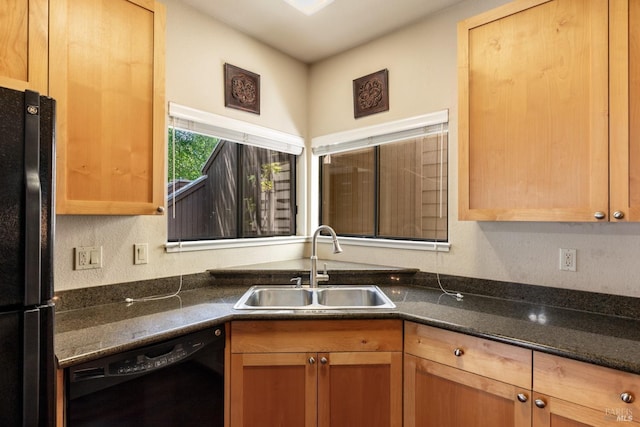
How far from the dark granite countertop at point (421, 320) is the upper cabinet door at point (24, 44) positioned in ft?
3.08

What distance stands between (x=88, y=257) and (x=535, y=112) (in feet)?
7.18

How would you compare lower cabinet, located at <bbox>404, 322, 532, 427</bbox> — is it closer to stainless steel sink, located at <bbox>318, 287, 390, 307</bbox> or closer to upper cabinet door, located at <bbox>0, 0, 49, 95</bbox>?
stainless steel sink, located at <bbox>318, 287, 390, 307</bbox>

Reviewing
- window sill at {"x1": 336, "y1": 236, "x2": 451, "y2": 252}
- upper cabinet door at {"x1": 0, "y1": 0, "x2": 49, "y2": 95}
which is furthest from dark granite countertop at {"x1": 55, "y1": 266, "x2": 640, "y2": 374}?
upper cabinet door at {"x1": 0, "y1": 0, "x2": 49, "y2": 95}

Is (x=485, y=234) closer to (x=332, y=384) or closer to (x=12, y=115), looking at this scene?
(x=332, y=384)

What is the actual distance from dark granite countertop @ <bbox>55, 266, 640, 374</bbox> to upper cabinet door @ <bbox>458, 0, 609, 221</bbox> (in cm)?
46

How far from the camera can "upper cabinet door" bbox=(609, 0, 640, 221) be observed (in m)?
1.29

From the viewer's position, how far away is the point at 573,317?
5.19ft

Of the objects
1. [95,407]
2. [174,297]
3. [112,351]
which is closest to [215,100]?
[174,297]

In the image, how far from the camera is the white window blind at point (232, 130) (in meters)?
2.12

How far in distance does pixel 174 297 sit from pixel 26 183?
1175 millimetres

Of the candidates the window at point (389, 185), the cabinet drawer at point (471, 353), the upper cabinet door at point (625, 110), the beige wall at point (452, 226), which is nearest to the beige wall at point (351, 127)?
the beige wall at point (452, 226)

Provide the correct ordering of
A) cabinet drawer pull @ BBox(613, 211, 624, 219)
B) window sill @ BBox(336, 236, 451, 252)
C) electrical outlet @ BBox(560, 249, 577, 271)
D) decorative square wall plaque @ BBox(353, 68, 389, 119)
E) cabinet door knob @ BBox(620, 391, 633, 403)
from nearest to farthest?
1. cabinet door knob @ BBox(620, 391, 633, 403)
2. cabinet drawer pull @ BBox(613, 211, 624, 219)
3. electrical outlet @ BBox(560, 249, 577, 271)
4. window sill @ BBox(336, 236, 451, 252)
5. decorative square wall plaque @ BBox(353, 68, 389, 119)

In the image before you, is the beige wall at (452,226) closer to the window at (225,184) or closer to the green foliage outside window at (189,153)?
the window at (225,184)

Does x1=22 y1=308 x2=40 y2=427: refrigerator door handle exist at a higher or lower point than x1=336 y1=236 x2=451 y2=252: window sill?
lower
